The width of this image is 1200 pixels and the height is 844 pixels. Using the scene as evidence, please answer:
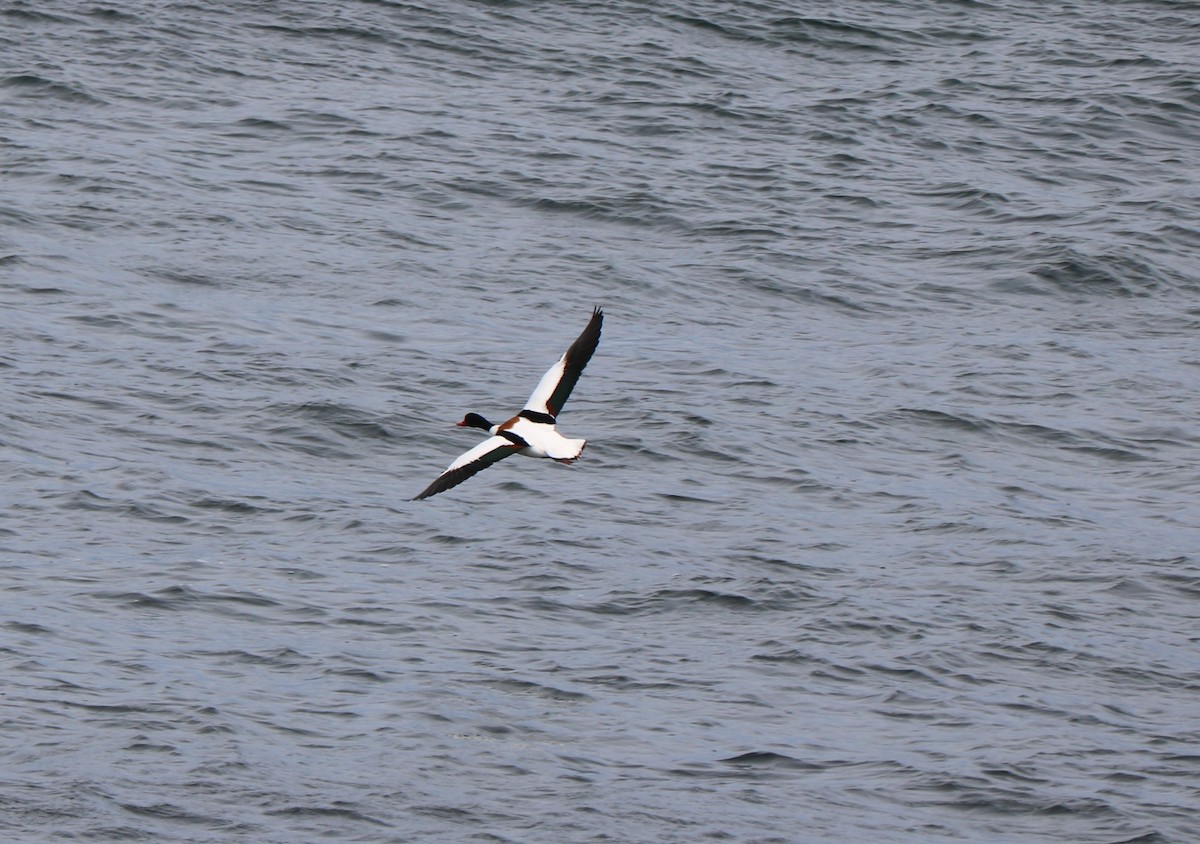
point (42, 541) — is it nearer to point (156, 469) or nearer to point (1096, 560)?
point (156, 469)

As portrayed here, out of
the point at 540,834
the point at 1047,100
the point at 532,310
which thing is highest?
the point at 1047,100

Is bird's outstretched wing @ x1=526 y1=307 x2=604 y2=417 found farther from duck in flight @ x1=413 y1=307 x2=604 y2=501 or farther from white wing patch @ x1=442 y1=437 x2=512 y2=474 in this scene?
white wing patch @ x1=442 y1=437 x2=512 y2=474

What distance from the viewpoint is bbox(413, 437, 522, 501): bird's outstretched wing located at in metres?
12.6

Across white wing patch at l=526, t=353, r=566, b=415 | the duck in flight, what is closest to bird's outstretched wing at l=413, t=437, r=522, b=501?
the duck in flight

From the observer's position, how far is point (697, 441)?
1819 cm

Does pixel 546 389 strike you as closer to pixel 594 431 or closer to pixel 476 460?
pixel 476 460

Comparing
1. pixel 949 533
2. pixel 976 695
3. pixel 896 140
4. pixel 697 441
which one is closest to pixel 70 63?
pixel 896 140

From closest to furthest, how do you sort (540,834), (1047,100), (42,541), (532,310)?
(540,834)
(42,541)
(532,310)
(1047,100)

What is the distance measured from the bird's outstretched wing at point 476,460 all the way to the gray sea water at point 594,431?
1.82 metres

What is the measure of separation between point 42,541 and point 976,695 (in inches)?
290

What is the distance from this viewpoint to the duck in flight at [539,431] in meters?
12.8

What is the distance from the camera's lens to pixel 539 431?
1327cm

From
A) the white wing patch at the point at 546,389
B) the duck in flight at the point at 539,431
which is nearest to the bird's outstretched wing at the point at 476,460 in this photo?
the duck in flight at the point at 539,431

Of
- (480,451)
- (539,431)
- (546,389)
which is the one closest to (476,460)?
(480,451)
